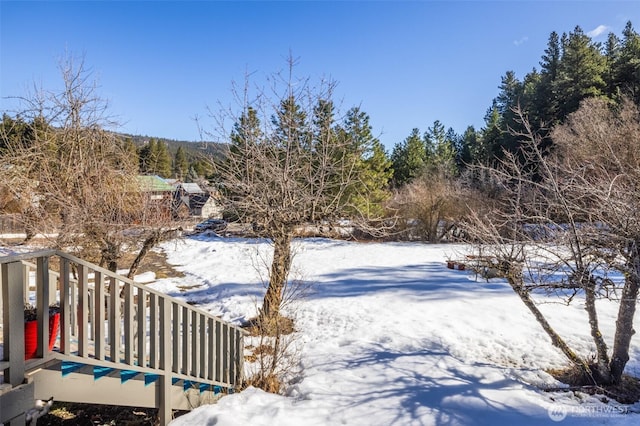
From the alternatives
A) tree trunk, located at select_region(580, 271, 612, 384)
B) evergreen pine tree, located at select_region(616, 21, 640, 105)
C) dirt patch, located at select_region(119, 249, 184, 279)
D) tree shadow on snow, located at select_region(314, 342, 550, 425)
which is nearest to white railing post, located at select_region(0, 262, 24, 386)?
tree shadow on snow, located at select_region(314, 342, 550, 425)

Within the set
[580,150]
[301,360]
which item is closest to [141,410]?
[301,360]

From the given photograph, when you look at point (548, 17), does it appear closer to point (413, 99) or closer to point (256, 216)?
point (413, 99)

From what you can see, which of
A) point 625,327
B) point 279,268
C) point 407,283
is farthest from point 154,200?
point 625,327

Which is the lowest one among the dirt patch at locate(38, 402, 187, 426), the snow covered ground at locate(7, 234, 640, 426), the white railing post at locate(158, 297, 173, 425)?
the dirt patch at locate(38, 402, 187, 426)

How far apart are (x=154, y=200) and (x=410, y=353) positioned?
5577 mm

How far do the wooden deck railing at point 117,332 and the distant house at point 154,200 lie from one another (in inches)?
91.2
